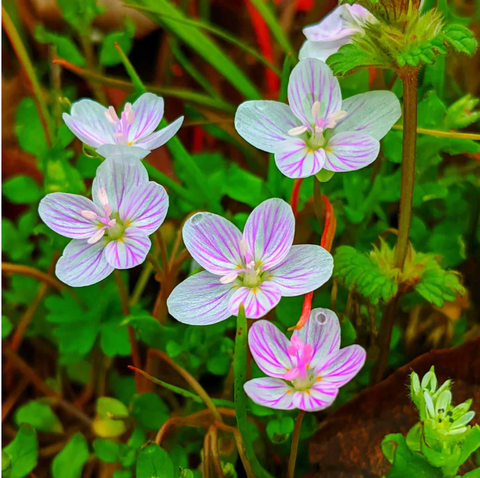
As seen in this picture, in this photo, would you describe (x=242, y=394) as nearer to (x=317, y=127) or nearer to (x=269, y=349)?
(x=269, y=349)

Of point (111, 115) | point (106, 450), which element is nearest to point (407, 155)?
point (111, 115)

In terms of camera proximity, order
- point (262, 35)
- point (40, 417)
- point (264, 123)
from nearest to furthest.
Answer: point (264, 123) → point (40, 417) → point (262, 35)

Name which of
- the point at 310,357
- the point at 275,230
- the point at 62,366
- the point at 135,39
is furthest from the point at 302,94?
the point at 135,39

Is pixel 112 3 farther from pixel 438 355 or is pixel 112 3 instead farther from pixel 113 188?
pixel 438 355

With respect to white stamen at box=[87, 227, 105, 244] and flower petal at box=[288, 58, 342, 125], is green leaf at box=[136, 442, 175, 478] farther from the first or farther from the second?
flower petal at box=[288, 58, 342, 125]

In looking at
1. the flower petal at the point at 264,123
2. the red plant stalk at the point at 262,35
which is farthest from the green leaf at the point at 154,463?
the red plant stalk at the point at 262,35

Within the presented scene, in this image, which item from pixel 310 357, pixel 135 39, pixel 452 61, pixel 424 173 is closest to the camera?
pixel 310 357

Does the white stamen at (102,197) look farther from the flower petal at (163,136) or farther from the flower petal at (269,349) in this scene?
the flower petal at (269,349)
